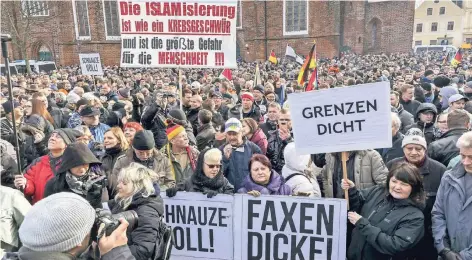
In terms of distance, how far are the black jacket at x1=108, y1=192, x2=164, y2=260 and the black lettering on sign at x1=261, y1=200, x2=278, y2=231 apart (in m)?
0.91

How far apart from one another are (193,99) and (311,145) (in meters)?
3.57

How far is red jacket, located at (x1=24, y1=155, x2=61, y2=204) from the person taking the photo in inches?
132

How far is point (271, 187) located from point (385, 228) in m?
0.95

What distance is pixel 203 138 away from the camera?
5074mm

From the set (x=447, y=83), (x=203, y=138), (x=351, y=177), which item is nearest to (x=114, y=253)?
(x=351, y=177)

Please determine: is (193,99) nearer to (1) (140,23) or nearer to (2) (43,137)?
(1) (140,23)

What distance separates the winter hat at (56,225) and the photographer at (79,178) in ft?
4.20

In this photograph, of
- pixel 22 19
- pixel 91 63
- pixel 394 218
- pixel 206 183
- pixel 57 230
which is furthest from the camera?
pixel 22 19

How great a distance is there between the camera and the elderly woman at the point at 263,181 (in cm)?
326

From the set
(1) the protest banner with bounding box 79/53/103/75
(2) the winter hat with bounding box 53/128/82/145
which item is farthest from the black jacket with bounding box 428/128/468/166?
(1) the protest banner with bounding box 79/53/103/75

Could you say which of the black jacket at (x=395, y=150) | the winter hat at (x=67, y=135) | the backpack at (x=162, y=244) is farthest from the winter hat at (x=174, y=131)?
the black jacket at (x=395, y=150)

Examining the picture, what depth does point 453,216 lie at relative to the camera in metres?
2.83

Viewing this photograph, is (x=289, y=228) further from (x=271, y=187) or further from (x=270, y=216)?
(x=271, y=187)

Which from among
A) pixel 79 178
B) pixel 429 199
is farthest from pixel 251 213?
pixel 429 199
